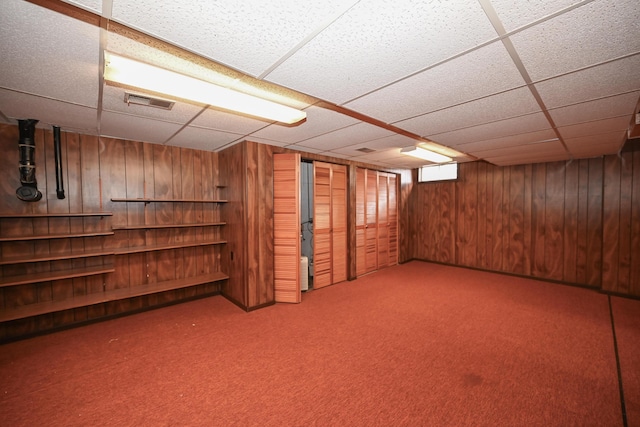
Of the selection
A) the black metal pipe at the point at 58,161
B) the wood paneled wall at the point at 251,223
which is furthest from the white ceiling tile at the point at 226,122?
the black metal pipe at the point at 58,161

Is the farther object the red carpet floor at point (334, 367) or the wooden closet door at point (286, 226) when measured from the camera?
the wooden closet door at point (286, 226)

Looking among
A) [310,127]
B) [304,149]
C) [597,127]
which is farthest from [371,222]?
[597,127]

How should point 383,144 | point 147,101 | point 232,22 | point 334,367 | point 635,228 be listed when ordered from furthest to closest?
point 635,228 < point 383,144 < point 334,367 < point 147,101 < point 232,22

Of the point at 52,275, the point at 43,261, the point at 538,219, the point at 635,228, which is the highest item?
the point at 538,219

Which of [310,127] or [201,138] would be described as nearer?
[310,127]

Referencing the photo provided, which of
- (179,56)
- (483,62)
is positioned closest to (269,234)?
(179,56)

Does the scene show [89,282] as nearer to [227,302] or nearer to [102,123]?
[227,302]

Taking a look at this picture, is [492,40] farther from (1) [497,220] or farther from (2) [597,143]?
(1) [497,220]

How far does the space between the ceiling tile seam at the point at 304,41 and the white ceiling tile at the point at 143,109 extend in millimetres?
970

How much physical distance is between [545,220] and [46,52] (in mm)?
6843

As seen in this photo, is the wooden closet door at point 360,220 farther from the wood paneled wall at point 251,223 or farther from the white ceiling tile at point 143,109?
the white ceiling tile at point 143,109

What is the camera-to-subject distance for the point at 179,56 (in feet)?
5.09

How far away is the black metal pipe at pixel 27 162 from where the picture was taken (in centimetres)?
266

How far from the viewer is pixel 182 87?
181 centimetres
